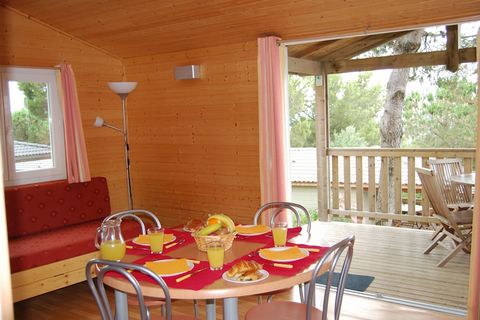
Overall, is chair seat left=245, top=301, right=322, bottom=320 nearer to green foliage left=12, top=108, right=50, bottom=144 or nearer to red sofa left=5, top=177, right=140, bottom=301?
red sofa left=5, top=177, right=140, bottom=301

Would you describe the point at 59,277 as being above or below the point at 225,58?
below

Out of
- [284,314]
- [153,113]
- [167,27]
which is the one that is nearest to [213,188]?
[153,113]

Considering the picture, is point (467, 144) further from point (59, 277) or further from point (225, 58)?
point (59, 277)

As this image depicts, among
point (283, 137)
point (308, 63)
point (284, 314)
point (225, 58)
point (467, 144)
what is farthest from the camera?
point (467, 144)

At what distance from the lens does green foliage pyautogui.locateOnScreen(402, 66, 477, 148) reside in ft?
22.8

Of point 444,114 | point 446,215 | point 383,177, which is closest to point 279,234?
point 446,215

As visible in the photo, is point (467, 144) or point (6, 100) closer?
point (6, 100)

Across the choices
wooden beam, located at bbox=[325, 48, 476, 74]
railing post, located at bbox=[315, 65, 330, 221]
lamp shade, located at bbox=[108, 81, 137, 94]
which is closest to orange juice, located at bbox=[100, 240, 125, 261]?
lamp shade, located at bbox=[108, 81, 137, 94]

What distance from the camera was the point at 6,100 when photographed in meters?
4.31

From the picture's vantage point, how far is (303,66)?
6008 mm

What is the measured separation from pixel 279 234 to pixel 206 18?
87.0 inches

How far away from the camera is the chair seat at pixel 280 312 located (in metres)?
2.33

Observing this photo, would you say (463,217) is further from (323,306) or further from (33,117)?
(33,117)

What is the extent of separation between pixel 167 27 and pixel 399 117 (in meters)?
4.19
